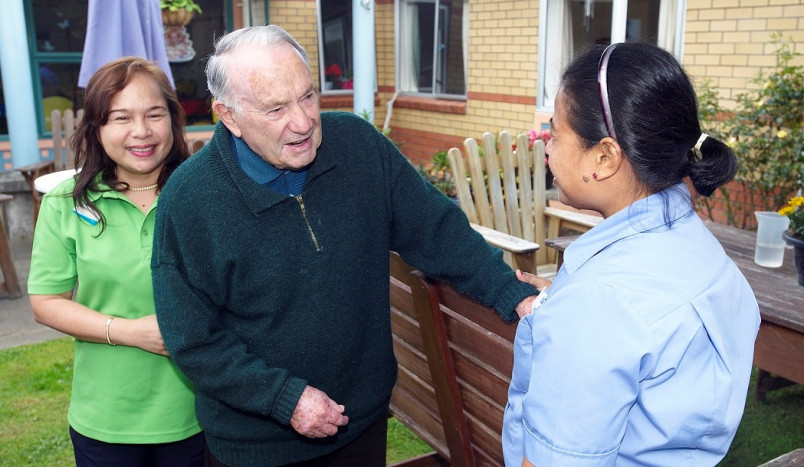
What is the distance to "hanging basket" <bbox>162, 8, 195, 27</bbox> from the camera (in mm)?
7699

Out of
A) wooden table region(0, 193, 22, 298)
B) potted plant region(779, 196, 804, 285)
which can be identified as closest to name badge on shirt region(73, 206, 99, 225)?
potted plant region(779, 196, 804, 285)

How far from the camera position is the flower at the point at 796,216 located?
2.69 meters

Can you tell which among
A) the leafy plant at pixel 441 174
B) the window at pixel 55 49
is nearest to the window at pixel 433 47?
the leafy plant at pixel 441 174

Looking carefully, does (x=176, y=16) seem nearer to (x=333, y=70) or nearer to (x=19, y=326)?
(x=333, y=70)

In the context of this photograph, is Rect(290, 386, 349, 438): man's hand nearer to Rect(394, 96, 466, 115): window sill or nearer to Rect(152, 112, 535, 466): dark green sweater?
Rect(152, 112, 535, 466): dark green sweater

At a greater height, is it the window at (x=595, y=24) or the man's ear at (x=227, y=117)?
the window at (x=595, y=24)

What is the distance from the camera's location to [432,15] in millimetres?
9844

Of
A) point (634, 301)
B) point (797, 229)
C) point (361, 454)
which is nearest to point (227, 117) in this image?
point (361, 454)

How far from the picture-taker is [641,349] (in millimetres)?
1081

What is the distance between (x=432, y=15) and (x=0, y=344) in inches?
275

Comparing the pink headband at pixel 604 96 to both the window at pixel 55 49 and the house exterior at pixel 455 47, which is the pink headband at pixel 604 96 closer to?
the house exterior at pixel 455 47

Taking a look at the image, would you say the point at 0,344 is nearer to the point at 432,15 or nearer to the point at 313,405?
the point at 313,405

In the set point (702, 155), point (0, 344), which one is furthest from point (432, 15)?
point (702, 155)

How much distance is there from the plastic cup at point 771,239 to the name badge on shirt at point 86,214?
8.25 ft
